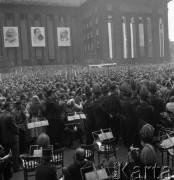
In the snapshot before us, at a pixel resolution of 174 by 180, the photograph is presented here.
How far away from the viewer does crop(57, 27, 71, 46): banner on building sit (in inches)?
1818

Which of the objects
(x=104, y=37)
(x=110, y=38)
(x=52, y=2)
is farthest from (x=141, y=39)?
(x=52, y=2)

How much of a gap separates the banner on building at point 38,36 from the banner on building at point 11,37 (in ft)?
8.20

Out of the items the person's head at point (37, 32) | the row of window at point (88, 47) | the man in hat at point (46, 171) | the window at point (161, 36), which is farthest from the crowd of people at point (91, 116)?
the window at point (161, 36)

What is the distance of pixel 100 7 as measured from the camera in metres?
44.8

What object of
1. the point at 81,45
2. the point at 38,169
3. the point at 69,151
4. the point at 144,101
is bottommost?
the point at 69,151

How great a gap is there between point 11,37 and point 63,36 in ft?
28.7

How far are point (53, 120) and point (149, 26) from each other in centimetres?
4659

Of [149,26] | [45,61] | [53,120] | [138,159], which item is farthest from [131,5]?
[138,159]

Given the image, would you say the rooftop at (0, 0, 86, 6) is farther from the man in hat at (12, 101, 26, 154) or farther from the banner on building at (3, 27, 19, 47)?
the man in hat at (12, 101, 26, 154)

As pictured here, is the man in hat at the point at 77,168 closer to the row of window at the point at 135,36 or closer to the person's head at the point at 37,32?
the person's head at the point at 37,32

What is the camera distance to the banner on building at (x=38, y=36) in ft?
145

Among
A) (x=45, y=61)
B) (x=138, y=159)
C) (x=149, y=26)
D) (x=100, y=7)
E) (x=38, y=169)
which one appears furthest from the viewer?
(x=149, y=26)

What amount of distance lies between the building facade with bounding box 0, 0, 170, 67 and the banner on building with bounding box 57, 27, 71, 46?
0.93 metres

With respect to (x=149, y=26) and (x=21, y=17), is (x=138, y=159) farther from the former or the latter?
(x=149, y=26)
